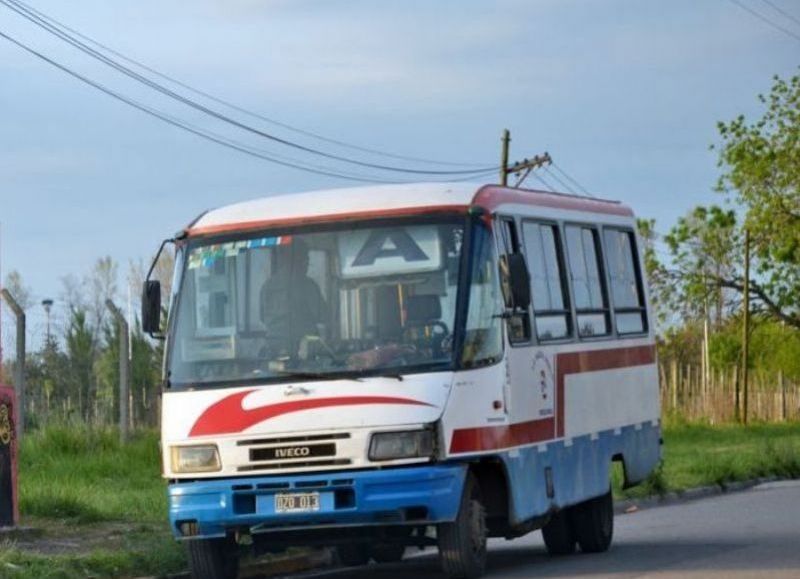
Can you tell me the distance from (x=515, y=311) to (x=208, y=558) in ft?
9.20

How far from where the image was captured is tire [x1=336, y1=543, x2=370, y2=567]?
16.4 meters

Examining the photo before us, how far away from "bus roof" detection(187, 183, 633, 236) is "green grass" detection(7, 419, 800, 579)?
261cm

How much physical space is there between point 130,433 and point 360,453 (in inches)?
542

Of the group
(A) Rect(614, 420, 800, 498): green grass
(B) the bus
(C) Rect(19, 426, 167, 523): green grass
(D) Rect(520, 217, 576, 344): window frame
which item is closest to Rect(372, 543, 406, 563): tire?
(B) the bus

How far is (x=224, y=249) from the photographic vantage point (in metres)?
14.6

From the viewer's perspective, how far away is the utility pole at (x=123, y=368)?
23297 mm

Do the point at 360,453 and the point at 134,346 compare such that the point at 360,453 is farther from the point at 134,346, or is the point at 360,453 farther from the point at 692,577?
the point at 134,346

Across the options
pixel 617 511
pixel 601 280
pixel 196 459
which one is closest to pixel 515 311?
pixel 196 459

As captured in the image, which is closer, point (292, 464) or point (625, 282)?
point (292, 464)

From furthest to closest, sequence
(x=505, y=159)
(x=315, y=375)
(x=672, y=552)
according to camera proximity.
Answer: (x=505, y=159), (x=672, y=552), (x=315, y=375)

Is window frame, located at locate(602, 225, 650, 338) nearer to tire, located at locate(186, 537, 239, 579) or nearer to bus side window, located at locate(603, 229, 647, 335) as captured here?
bus side window, located at locate(603, 229, 647, 335)

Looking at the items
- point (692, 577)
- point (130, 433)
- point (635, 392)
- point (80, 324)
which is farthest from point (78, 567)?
point (80, 324)

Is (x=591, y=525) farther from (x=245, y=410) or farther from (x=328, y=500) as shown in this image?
(x=245, y=410)

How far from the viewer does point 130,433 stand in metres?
26.7
